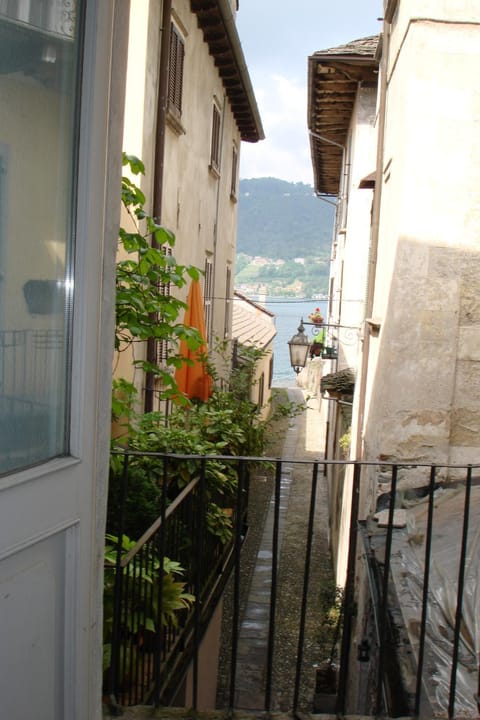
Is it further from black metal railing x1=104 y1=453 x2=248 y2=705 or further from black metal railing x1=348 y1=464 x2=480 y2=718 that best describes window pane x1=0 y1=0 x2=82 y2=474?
black metal railing x1=348 y1=464 x2=480 y2=718

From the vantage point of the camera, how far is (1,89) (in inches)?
58.2

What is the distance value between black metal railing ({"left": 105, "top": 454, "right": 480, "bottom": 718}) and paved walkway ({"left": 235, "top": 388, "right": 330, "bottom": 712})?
1.36ft

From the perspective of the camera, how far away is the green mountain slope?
140625mm

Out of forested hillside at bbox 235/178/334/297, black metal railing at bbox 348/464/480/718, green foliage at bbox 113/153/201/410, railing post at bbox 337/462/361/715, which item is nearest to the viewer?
railing post at bbox 337/462/361/715

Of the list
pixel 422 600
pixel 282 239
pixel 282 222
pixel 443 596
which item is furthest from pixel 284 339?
pixel 422 600

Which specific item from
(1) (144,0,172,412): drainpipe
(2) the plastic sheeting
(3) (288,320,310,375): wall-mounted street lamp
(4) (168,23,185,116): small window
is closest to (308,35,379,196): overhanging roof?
(4) (168,23,185,116): small window

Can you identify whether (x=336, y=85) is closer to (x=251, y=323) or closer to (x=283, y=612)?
(x=283, y=612)

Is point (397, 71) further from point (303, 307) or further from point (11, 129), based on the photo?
point (303, 307)

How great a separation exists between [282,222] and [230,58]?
148 meters

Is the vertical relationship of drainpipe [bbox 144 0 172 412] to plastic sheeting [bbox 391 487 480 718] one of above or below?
above

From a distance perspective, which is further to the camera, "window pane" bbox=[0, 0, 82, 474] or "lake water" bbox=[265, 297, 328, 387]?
"lake water" bbox=[265, 297, 328, 387]

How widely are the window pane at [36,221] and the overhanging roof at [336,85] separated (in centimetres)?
983

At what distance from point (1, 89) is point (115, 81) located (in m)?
0.43

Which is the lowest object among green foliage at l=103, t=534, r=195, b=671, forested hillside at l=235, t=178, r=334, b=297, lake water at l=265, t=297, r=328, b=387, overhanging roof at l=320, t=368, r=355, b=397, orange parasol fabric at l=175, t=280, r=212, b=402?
lake water at l=265, t=297, r=328, b=387
